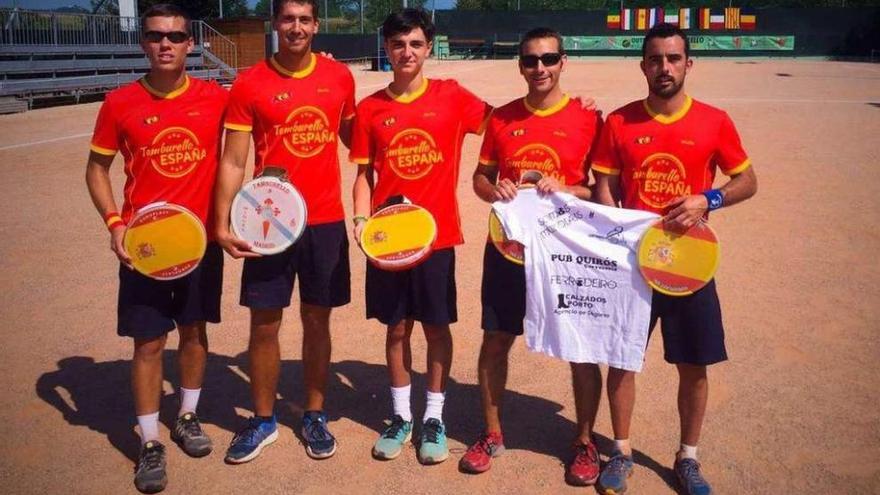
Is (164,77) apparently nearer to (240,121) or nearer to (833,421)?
(240,121)

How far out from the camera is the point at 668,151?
3807 millimetres

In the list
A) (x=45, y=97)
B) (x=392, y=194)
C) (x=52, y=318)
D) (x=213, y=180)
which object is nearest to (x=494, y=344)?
(x=392, y=194)

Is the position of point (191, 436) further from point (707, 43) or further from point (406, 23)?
point (707, 43)

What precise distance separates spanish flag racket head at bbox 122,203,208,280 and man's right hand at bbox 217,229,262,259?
10cm

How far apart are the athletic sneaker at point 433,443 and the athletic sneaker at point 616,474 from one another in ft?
2.86

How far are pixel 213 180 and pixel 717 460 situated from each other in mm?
3136

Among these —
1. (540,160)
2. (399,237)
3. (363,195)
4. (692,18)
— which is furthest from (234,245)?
(692,18)

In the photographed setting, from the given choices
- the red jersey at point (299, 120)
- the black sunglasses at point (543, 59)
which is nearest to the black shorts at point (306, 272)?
the red jersey at point (299, 120)

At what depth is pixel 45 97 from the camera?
76.2 ft

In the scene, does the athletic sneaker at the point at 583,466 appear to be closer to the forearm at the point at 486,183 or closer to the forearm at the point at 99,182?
the forearm at the point at 486,183

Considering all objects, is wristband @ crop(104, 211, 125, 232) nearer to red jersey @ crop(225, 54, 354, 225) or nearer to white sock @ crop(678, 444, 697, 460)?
red jersey @ crop(225, 54, 354, 225)

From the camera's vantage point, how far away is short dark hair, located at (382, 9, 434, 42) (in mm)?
4113

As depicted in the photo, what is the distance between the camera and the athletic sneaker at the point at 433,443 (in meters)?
4.34

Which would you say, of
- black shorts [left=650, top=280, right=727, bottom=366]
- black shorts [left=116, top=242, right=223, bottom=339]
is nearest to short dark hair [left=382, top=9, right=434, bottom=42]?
black shorts [left=116, top=242, right=223, bottom=339]
